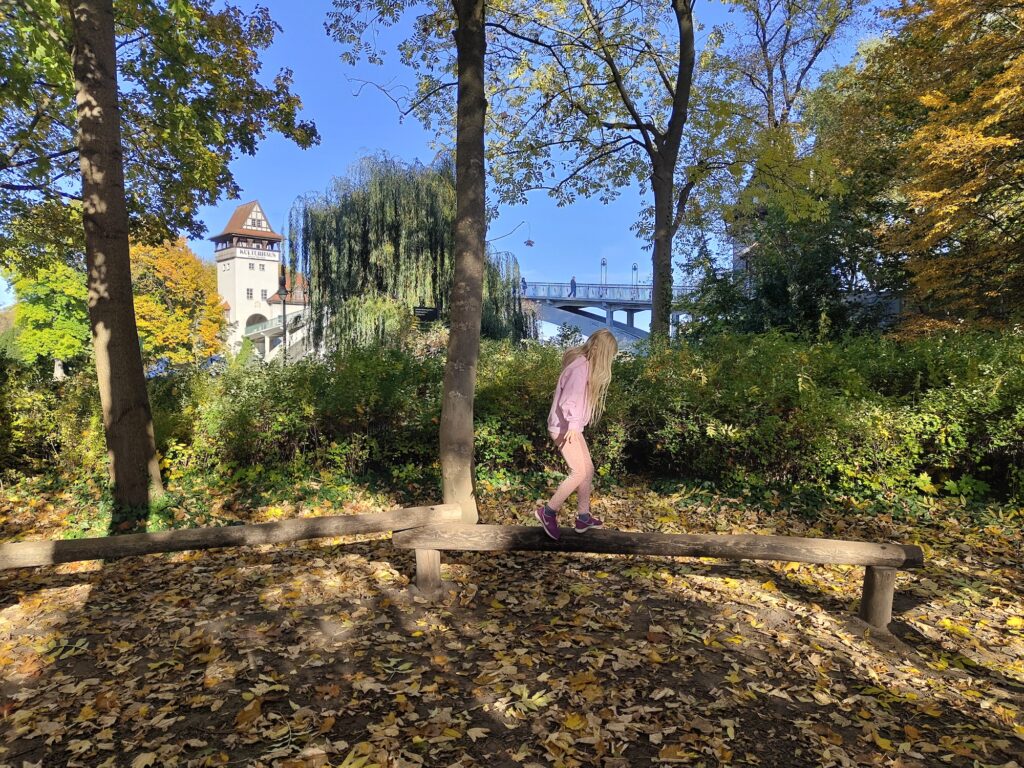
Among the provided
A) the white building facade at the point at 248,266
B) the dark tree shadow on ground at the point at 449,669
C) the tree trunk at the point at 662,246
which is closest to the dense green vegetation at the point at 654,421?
the dark tree shadow on ground at the point at 449,669

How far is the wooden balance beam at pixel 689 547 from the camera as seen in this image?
3.95 m

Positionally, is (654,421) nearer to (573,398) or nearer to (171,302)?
(573,398)

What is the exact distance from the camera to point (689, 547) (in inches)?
161

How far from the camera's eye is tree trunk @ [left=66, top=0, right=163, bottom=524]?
5898 mm

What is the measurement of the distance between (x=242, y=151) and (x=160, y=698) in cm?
1059

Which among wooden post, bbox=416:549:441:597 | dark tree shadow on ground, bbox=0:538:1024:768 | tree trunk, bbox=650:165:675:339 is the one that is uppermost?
tree trunk, bbox=650:165:675:339

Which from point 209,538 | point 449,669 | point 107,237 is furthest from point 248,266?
point 449,669

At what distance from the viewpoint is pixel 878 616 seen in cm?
407

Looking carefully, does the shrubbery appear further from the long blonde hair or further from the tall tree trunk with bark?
the tall tree trunk with bark

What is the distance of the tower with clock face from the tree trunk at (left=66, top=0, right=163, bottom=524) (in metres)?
80.5

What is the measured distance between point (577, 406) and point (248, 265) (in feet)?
298

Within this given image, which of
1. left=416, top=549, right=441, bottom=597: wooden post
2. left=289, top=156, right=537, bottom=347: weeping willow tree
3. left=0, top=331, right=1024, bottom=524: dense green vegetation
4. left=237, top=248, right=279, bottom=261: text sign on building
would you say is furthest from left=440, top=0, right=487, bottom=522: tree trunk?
left=237, top=248, right=279, bottom=261: text sign on building

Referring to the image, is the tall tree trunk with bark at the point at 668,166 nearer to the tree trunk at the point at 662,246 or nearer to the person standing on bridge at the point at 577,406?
the tree trunk at the point at 662,246

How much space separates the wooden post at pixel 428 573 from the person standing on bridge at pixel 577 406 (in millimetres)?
919
